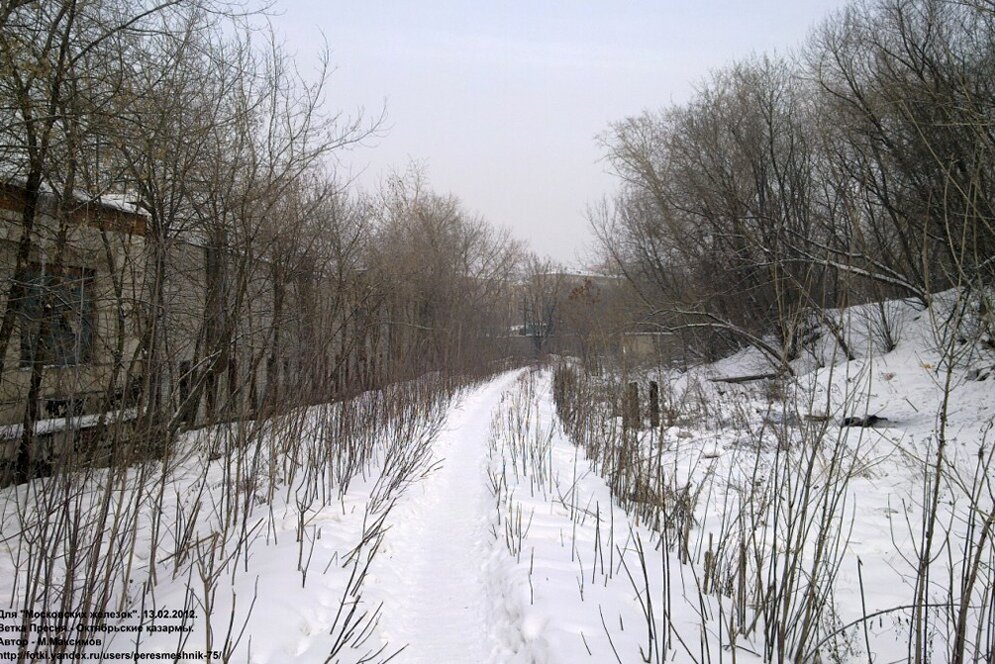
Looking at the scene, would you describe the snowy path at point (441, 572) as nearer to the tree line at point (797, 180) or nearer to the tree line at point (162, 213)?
the tree line at point (162, 213)

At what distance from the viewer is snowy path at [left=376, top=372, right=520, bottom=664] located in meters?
3.08

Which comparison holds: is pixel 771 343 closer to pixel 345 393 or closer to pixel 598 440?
pixel 598 440


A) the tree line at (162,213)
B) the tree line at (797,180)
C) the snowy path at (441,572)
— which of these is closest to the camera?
the snowy path at (441,572)

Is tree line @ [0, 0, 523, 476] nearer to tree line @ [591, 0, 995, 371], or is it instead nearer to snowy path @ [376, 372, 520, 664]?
snowy path @ [376, 372, 520, 664]

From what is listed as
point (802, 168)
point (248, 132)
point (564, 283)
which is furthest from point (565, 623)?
point (564, 283)

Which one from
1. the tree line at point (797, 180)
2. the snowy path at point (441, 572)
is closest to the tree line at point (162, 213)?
the snowy path at point (441, 572)

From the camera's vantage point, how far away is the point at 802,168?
45.3 ft

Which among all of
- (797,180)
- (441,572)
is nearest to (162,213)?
(441,572)

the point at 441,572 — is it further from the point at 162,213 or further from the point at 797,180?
the point at 797,180

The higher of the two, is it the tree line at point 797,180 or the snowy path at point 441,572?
the tree line at point 797,180

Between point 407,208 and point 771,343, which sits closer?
point 771,343

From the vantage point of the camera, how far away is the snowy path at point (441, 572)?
3.08m

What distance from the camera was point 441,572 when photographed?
4047 mm

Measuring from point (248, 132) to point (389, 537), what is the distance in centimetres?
534
